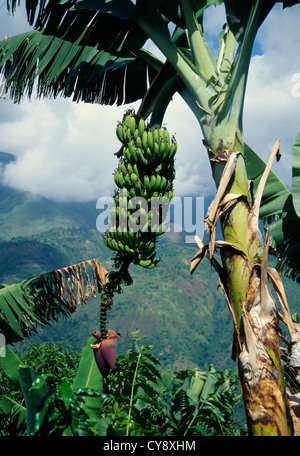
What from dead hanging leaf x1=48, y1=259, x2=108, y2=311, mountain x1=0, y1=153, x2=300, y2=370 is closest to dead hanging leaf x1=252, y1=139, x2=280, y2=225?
dead hanging leaf x1=48, y1=259, x2=108, y2=311

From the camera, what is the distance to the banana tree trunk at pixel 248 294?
1841mm

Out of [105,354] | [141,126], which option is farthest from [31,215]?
[105,354]

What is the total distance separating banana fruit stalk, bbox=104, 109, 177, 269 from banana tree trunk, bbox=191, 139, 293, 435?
47 cm

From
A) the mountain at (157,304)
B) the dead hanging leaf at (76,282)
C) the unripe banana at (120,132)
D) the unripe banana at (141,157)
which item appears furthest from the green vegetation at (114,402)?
the mountain at (157,304)

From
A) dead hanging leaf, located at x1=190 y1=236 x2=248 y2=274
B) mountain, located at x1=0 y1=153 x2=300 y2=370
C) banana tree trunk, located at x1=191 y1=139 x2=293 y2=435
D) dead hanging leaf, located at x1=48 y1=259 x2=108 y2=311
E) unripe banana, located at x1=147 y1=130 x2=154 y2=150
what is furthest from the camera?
mountain, located at x1=0 y1=153 x2=300 y2=370

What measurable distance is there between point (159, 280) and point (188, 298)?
7484 mm

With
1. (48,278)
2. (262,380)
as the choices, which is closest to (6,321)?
(48,278)

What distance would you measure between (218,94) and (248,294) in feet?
4.18

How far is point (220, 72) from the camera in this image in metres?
2.57

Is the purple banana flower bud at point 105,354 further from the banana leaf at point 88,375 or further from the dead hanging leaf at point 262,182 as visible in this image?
the dead hanging leaf at point 262,182

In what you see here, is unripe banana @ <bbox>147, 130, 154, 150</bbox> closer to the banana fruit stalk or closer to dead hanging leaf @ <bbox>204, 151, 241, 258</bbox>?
the banana fruit stalk

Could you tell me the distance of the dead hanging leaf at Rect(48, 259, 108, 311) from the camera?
3100 mm

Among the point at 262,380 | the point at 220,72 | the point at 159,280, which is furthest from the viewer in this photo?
the point at 159,280

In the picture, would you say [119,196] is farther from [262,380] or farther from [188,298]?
[188,298]
